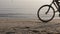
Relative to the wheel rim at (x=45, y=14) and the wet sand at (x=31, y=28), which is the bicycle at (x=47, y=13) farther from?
the wet sand at (x=31, y=28)

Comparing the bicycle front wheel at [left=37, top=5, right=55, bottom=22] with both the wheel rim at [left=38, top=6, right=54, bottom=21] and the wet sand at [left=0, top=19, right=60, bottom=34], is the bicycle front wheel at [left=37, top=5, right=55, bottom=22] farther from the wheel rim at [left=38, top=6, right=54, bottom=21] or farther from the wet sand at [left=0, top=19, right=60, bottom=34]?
the wet sand at [left=0, top=19, right=60, bottom=34]

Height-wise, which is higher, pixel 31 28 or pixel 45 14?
pixel 45 14

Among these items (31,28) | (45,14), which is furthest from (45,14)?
(31,28)

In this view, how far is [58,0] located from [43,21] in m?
1.25

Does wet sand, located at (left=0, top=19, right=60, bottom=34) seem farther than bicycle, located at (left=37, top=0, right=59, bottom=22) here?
No

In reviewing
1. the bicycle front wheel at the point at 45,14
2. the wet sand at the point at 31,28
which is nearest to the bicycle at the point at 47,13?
the bicycle front wheel at the point at 45,14

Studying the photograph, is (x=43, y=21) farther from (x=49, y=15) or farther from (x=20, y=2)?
(x=20, y=2)

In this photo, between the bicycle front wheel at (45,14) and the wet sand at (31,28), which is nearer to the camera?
the wet sand at (31,28)

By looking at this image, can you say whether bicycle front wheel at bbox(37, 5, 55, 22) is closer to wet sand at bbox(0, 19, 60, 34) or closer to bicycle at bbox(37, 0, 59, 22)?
bicycle at bbox(37, 0, 59, 22)

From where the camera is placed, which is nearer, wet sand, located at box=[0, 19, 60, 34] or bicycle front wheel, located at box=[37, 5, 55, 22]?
wet sand, located at box=[0, 19, 60, 34]

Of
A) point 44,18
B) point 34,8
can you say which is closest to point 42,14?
point 44,18

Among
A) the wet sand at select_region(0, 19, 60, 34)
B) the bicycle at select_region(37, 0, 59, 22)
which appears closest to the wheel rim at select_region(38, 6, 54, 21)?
the bicycle at select_region(37, 0, 59, 22)

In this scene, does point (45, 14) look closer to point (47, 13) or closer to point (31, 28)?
point (47, 13)

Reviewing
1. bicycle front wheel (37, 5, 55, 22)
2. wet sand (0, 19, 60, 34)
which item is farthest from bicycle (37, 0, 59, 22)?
wet sand (0, 19, 60, 34)
